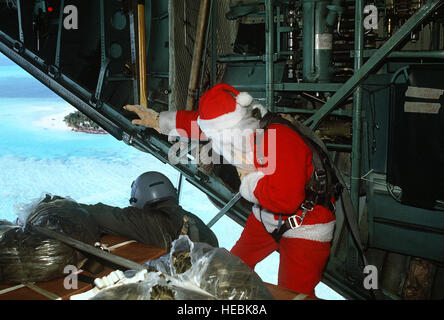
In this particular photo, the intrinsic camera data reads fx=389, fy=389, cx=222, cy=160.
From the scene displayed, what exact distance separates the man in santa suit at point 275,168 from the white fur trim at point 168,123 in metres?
0.75

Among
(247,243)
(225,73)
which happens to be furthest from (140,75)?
(247,243)

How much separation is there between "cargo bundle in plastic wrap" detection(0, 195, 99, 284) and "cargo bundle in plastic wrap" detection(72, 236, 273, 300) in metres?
0.54

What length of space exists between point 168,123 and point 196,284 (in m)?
1.92

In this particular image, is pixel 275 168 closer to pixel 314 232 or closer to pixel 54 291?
pixel 314 232

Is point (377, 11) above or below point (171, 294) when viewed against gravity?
above

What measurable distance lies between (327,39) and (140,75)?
2305mm

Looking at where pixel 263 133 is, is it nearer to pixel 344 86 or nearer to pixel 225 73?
pixel 344 86

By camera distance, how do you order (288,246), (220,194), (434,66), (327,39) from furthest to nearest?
(220,194), (327,39), (434,66), (288,246)

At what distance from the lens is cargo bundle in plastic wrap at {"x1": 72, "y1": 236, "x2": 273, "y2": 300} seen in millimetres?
1747

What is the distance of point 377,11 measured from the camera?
13.5 ft

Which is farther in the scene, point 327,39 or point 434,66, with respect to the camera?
point 327,39

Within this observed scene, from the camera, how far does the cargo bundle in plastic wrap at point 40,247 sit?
89.7 inches

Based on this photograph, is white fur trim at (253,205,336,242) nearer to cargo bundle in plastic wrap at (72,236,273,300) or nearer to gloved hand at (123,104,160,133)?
cargo bundle in plastic wrap at (72,236,273,300)

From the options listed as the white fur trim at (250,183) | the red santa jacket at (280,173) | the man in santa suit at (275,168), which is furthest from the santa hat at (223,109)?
the white fur trim at (250,183)
